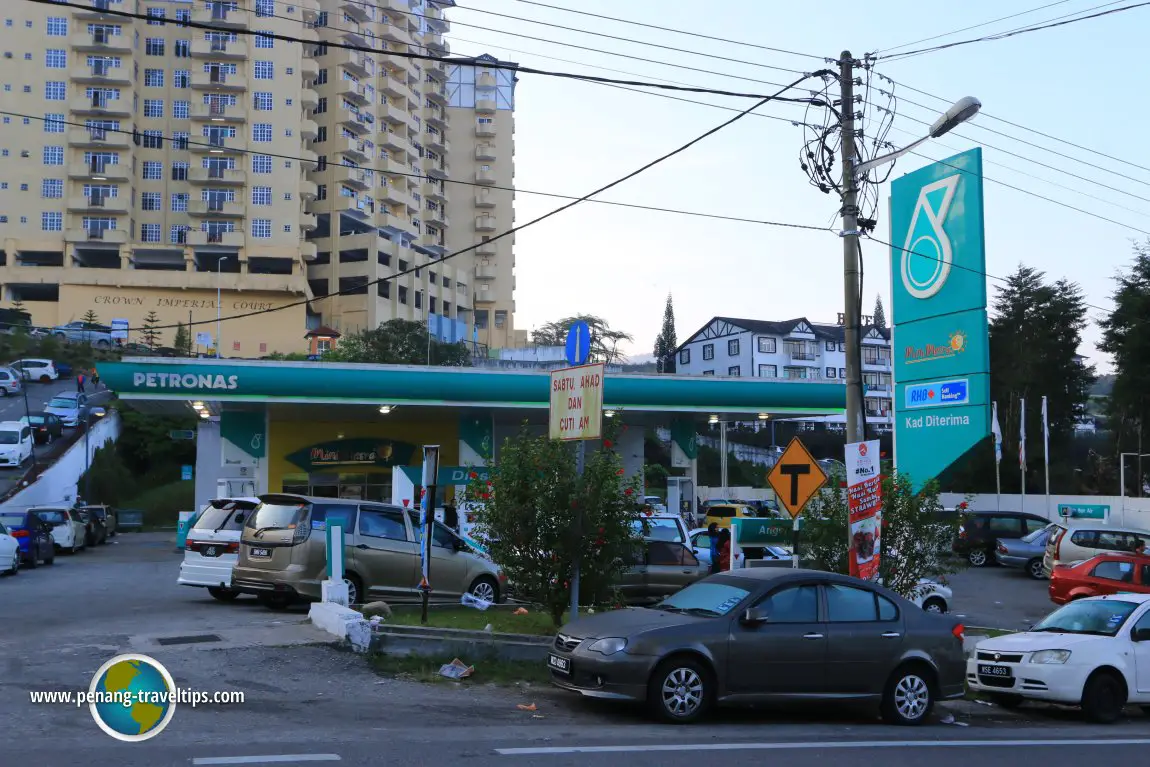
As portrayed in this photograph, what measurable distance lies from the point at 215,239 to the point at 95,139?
41.2 feet

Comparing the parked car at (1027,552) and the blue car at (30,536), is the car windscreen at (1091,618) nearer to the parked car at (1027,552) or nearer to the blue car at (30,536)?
the parked car at (1027,552)

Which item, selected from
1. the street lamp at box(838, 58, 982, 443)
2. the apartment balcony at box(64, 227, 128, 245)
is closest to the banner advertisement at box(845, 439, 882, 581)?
the street lamp at box(838, 58, 982, 443)

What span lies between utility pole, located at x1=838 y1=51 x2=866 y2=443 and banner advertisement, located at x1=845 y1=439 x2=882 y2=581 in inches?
23.5

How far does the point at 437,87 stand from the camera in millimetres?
117562

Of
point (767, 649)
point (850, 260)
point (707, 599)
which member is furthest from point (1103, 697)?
point (850, 260)

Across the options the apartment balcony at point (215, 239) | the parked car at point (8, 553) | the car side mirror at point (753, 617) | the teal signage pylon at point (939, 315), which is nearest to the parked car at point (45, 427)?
the parked car at point (8, 553)

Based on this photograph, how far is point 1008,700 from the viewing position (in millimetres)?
13148

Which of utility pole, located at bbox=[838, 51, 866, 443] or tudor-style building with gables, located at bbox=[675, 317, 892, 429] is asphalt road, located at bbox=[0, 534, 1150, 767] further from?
tudor-style building with gables, located at bbox=[675, 317, 892, 429]

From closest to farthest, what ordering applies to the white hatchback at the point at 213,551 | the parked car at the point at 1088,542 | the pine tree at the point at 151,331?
1. the white hatchback at the point at 213,551
2. the parked car at the point at 1088,542
3. the pine tree at the point at 151,331

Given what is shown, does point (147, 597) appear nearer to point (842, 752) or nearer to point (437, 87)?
point (842, 752)

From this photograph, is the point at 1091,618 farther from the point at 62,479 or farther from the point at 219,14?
the point at 219,14

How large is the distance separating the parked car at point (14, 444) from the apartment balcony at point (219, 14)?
52169 mm

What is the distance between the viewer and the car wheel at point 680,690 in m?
10.6

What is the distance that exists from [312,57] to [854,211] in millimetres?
92697
